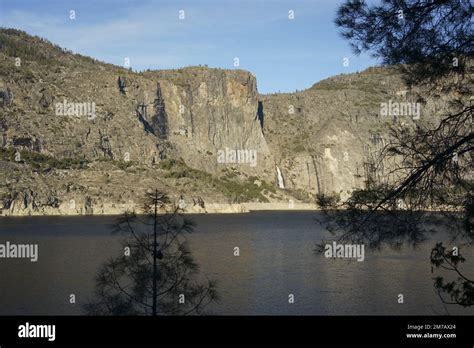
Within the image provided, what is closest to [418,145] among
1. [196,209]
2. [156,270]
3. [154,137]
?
[156,270]

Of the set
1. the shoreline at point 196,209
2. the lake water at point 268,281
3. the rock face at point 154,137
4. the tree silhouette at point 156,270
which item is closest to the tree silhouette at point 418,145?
the tree silhouette at point 156,270

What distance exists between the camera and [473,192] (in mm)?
8656

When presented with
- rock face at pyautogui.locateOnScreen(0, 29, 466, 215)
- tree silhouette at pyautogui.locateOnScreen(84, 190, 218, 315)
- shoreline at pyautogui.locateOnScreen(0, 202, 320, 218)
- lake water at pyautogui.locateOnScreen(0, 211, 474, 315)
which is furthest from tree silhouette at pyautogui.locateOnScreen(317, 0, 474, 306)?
shoreline at pyautogui.locateOnScreen(0, 202, 320, 218)

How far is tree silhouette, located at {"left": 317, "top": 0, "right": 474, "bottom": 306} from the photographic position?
8.69 metres

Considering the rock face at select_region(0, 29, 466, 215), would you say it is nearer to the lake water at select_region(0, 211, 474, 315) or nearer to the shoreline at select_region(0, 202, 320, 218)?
the shoreline at select_region(0, 202, 320, 218)

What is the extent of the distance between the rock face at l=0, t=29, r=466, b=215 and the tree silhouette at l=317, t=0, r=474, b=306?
62.7 metres

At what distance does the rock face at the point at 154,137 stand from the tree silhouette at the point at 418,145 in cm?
6271

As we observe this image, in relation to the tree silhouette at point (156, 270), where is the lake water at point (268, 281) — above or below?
below

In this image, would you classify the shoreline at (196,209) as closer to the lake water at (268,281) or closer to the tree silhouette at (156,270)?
the lake water at (268,281)

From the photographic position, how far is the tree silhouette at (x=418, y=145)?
8.69 m

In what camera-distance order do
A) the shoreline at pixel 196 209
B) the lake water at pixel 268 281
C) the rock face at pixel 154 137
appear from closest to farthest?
the lake water at pixel 268 281 → the shoreline at pixel 196 209 → the rock face at pixel 154 137

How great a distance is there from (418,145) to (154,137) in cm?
13377

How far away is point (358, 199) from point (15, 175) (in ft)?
329

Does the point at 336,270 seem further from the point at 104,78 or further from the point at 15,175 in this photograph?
the point at 104,78
